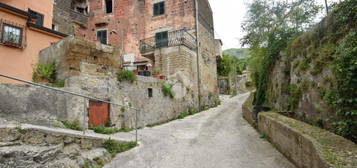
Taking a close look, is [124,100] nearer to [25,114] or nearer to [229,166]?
[25,114]

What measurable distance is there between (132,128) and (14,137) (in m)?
5.24

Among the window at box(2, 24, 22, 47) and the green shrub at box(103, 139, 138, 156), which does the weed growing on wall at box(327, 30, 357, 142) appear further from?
the window at box(2, 24, 22, 47)

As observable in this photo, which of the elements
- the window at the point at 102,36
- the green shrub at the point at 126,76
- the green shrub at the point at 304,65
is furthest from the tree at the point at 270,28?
the window at the point at 102,36

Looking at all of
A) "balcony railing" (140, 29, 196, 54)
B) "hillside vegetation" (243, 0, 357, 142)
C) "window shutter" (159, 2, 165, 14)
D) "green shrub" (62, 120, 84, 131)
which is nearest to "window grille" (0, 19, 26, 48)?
"green shrub" (62, 120, 84, 131)

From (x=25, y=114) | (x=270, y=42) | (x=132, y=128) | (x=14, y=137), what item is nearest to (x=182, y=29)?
(x=270, y=42)

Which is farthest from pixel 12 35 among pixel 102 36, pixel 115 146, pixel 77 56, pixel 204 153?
pixel 204 153

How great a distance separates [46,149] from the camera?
3518 mm

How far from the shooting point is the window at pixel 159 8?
1603 centimetres

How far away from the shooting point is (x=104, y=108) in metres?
7.27

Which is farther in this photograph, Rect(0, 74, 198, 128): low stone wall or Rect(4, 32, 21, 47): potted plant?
Rect(4, 32, 21, 47): potted plant

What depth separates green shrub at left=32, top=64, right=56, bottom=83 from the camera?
6660 millimetres

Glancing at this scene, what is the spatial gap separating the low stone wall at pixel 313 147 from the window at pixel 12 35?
1124 cm

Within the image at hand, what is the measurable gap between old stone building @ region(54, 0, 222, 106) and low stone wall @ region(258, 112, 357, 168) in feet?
28.1

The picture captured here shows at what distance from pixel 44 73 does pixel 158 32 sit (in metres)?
10.5
